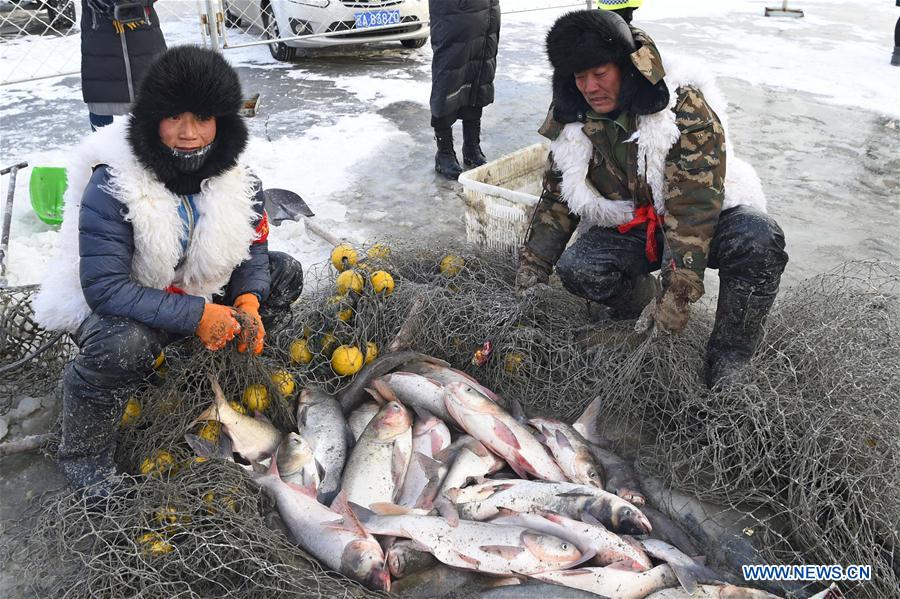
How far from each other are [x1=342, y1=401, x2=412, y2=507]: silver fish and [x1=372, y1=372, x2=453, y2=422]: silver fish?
0.10m

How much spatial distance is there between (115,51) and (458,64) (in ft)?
8.16

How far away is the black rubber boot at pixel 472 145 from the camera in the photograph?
6.37 m

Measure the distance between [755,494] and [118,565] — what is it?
2313 mm

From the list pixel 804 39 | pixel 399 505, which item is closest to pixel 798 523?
pixel 399 505

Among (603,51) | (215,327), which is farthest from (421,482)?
(603,51)

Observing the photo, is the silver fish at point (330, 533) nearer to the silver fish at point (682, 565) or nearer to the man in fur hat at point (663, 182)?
the silver fish at point (682, 565)

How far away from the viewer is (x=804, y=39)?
10.8 m

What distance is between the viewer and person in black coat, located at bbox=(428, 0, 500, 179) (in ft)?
19.4

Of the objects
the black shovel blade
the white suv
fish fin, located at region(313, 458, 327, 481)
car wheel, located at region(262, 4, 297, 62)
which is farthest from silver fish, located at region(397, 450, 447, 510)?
car wheel, located at region(262, 4, 297, 62)

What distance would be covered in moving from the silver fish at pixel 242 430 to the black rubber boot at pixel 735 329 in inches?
76.8

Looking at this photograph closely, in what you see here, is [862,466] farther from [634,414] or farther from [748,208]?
[748,208]

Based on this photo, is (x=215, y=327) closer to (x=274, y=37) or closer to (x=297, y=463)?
(x=297, y=463)

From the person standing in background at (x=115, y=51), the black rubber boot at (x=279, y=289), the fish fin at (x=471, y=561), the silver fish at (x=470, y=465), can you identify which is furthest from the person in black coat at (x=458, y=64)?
the fish fin at (x=471, y=561)

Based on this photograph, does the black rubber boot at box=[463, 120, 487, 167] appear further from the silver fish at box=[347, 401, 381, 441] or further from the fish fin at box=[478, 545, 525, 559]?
the fish fin at box=[478, 545, 525, 559]
